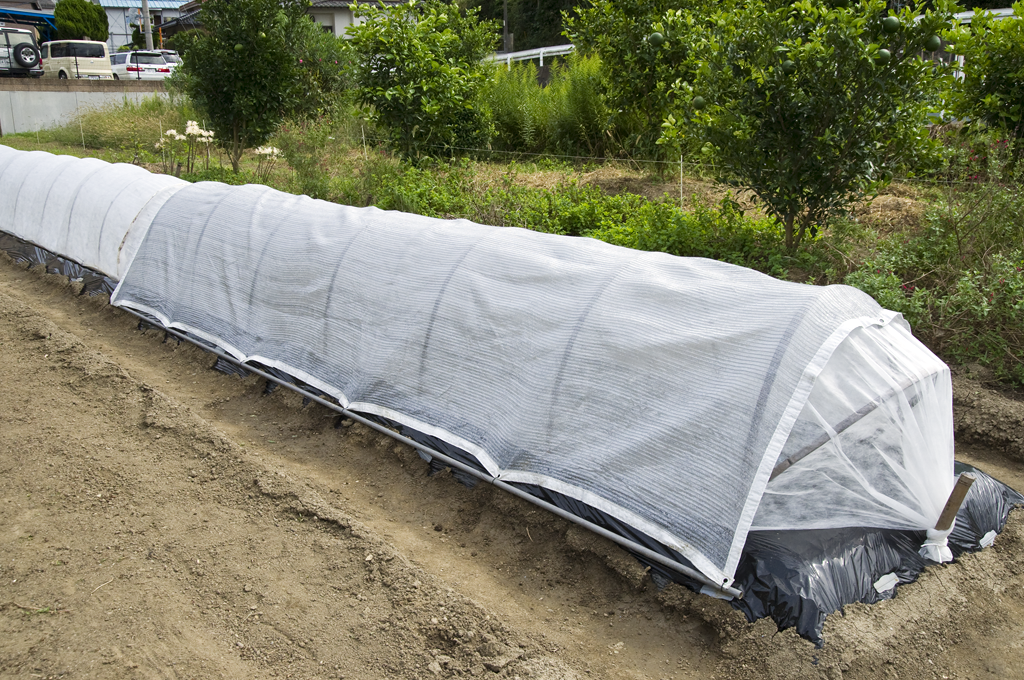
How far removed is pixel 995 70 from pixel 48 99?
2630cm

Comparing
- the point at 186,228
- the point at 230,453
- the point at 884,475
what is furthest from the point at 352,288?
the point at 884,475

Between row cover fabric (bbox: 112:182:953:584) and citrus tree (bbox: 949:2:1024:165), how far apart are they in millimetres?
4503

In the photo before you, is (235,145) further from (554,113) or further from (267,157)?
(554,113)

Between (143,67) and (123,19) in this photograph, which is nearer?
(143,67)

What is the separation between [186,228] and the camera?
7719mm

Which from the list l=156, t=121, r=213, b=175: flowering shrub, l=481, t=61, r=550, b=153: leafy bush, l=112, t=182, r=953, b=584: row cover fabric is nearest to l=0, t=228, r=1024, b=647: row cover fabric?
l=112, t=182, r=953, b=584: row cover fabric

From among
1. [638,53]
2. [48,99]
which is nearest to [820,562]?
[638,53]

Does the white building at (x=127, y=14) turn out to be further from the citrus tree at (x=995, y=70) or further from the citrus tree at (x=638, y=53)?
the citrus tree at (x=995, y=70)

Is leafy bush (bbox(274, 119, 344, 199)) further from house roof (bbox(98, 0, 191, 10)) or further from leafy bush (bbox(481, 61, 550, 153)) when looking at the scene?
house roof (bbox(98, 0, 191, 10))

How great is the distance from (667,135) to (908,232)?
2.67m

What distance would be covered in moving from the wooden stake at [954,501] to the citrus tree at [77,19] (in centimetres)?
4863

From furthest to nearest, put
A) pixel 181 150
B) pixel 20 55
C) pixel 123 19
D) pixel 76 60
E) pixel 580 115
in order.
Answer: pixel 123 19 < pixel 76 60 < pixel 20 55 < pixel 181 150 < pixel 580 115

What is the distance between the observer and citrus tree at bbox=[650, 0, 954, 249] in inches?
248

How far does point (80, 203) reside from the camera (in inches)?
369
